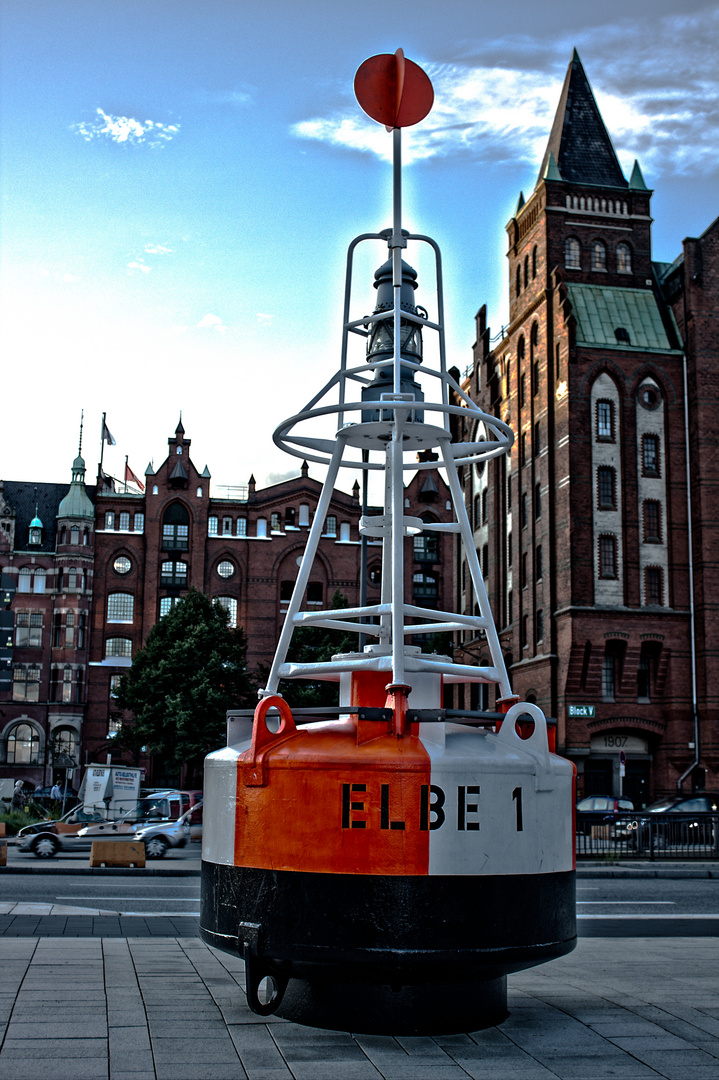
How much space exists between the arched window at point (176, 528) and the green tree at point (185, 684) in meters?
9.11

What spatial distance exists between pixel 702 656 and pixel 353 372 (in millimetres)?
41572

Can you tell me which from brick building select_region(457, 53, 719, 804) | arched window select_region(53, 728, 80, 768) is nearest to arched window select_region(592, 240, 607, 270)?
brick building select_region(457, 53, 719, 804)

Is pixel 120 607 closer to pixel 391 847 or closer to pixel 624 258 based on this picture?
pixel 624 258

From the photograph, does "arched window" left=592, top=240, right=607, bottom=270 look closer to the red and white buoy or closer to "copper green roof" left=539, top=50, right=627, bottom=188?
"copper green roof" left=539, top=50, right=627, bottom=188

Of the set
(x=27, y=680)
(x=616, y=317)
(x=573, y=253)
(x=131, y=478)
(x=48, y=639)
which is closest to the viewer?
(x=616, y=317)

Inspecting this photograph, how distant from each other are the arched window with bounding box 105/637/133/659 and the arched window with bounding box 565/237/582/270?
3395cm

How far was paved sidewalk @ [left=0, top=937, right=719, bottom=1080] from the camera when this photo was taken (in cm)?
611

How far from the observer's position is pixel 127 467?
73375mm

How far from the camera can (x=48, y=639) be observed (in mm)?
64812

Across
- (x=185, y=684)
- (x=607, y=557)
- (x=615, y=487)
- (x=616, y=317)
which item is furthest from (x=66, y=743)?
(x=616, y=317)

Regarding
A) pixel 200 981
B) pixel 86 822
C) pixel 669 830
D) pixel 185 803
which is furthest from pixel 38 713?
pixel 200 981

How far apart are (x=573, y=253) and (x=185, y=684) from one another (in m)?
28.9

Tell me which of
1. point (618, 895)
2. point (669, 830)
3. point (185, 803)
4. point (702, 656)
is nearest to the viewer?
point (618, 895)

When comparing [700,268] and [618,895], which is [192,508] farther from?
[618,895]
